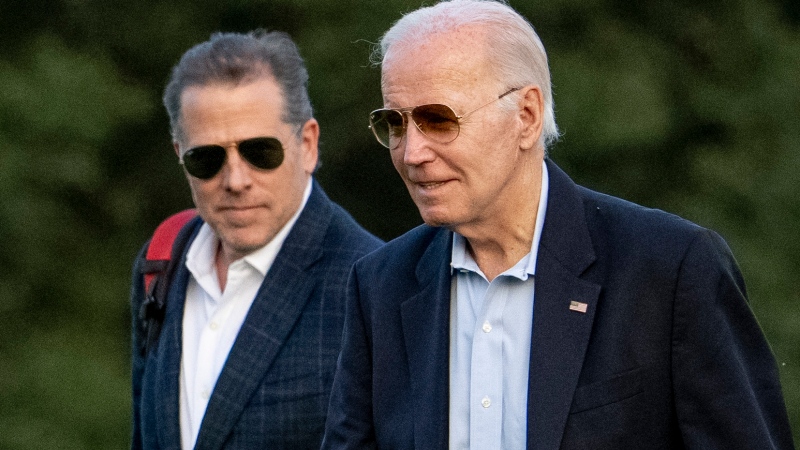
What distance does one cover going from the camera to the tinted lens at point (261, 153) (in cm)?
343

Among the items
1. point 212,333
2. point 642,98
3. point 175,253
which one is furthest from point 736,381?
point 642,98

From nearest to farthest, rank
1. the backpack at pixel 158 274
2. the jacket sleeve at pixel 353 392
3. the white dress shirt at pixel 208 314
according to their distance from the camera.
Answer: the jacket sleeve at pixel 353 392
the white dress shirt at pixel 208 314
the backpack at pixel 158 274

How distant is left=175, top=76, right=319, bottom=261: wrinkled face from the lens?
343cm

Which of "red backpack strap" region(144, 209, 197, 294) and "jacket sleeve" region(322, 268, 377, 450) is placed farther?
"red backpack strap" region(144, 209, 197, 294)

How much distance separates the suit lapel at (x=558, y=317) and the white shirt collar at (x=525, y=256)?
33mm

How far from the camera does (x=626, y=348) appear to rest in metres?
2.39

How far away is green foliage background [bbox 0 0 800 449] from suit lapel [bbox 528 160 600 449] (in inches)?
149

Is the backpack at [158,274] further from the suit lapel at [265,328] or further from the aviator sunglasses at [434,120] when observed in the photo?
the aviator sunglasses at [434,120]

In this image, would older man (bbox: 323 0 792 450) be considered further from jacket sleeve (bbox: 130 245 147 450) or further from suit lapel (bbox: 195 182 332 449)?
jacket sleeve (bbox: 130 245 147 450)

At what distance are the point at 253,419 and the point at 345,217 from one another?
2.13 feet

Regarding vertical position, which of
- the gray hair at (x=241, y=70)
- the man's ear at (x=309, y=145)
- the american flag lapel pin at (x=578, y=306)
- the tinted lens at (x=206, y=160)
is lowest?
the american flag lapel pin at (x=578, y=306)

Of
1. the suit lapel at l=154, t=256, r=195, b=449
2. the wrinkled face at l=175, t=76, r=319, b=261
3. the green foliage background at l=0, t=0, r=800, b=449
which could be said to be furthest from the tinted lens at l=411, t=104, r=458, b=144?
the green foliage background at l=0, t=0, r=800, b=449

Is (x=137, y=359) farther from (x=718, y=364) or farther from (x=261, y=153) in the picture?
(x=718, y=364)

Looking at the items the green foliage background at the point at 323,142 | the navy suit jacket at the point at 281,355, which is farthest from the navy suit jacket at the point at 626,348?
the green foliage background at the point at 323,142
